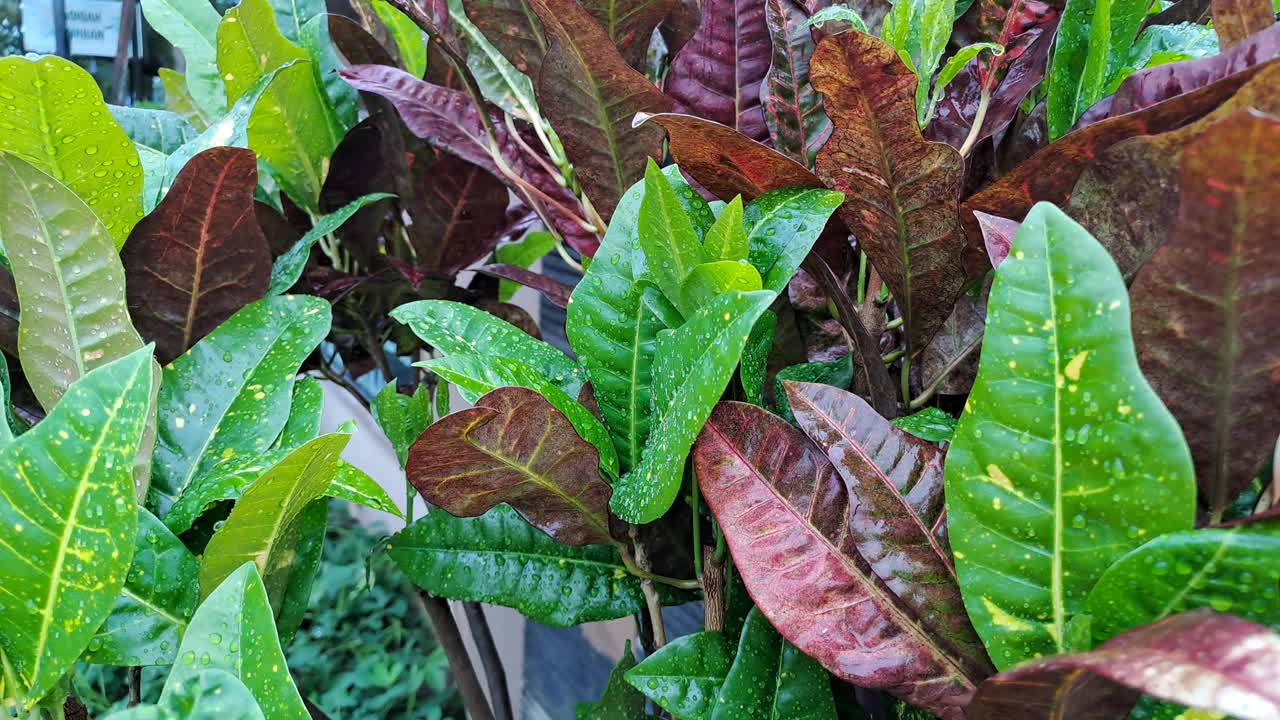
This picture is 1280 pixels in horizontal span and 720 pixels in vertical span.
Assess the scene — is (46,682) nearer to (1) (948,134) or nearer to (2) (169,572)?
(2) (169,572)

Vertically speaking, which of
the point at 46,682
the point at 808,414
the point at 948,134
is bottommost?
the point at 46,682

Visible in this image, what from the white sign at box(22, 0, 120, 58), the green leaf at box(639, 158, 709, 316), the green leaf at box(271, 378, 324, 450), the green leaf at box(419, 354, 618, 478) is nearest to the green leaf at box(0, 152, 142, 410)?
the green leaf at box(271, 378, 324, 450)

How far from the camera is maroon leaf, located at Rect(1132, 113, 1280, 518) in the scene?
32 centimetres

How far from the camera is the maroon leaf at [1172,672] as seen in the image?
0.26 metres

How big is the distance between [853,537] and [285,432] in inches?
15.9

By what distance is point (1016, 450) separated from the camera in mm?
381

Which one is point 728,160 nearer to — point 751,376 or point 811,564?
point 751,376

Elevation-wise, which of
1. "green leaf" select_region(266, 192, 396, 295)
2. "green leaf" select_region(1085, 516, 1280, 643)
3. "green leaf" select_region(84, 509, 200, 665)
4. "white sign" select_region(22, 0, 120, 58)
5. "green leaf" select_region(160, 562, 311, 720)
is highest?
"white sign" select_region(22, 0, 120, 58)

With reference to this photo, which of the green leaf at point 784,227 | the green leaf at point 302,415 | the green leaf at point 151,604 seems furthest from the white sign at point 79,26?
the green leaf at point 784,227

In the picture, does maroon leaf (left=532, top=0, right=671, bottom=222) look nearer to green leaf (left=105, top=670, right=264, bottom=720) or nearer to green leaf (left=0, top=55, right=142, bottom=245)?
green leaf (left=0, top=55, right=142, bottom=245)

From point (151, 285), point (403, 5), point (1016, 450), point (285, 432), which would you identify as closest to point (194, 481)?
point (285, 432)

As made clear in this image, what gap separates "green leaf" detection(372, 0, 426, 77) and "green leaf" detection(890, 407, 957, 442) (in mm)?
661

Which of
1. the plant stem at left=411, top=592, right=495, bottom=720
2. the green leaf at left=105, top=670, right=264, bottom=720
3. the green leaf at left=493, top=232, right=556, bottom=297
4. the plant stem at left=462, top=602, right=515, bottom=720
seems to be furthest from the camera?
the green leaf at left=493, top=232, right=556, bottom=297

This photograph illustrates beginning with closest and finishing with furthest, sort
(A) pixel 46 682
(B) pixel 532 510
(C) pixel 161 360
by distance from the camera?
(A) pixel 46 682 → (B) pixel 532 510 → (C) pixel 161 360
